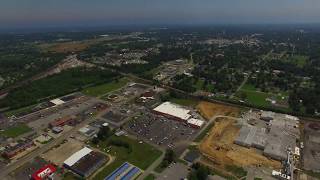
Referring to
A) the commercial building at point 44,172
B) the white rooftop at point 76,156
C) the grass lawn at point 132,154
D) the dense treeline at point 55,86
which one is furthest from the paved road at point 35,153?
the dense treeline at point 55,86

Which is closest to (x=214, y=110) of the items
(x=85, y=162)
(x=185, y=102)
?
(x=185, y=102)

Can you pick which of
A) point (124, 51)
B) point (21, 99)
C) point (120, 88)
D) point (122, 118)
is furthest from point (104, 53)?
point (122, 118)

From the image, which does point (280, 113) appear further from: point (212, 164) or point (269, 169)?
point (212, 164)

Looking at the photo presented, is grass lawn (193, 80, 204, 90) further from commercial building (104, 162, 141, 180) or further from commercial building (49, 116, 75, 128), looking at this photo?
commercial building (104, 162, 141, 180)

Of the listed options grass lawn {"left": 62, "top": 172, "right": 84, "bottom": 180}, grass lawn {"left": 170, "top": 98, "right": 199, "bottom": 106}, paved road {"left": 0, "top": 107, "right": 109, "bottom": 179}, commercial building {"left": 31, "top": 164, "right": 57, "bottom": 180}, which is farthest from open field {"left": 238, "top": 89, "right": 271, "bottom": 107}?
commercial building {"left": 31, "top": 164, "right": 57, "bottom": 180}

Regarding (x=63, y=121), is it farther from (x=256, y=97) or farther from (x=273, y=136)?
(x=256, y=97)

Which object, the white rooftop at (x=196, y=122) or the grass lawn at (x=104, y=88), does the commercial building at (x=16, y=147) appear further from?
the white rooftop at (x=196, y=122)

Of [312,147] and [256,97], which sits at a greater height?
[256,97]
